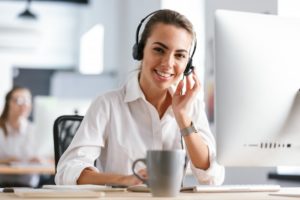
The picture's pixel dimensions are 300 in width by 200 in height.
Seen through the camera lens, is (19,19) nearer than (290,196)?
No

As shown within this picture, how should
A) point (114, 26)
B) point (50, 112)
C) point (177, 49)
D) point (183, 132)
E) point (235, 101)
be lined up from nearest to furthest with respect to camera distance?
point (235, 101) → point (183, 132) → point (177, 49) → point (50, 112) → point (114, 26)

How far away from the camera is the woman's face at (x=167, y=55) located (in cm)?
197

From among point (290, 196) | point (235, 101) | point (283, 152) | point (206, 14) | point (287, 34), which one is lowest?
point (290, 196)

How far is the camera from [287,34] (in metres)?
1.38

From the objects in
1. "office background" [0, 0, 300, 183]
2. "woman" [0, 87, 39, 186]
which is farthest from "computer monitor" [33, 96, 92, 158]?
"office background" [0, 0, 300, 183]

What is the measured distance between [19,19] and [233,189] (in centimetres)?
654

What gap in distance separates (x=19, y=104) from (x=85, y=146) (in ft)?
10.6

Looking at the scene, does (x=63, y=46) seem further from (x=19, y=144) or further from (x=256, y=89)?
(x=256, y=89)

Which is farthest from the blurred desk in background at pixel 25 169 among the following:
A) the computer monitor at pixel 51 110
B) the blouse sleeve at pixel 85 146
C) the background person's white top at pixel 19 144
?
Answer: the blouse sleeve at pixel 85 146

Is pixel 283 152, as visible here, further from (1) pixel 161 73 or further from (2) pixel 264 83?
(1) pixel 161 73

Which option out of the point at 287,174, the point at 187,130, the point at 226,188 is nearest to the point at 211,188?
the point at 226,188

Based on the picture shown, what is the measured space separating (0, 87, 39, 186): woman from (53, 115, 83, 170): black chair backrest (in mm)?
2126

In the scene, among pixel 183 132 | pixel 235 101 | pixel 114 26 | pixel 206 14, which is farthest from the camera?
pixel 114 26

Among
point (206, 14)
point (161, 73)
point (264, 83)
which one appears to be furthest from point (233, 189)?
point (206, 14)
